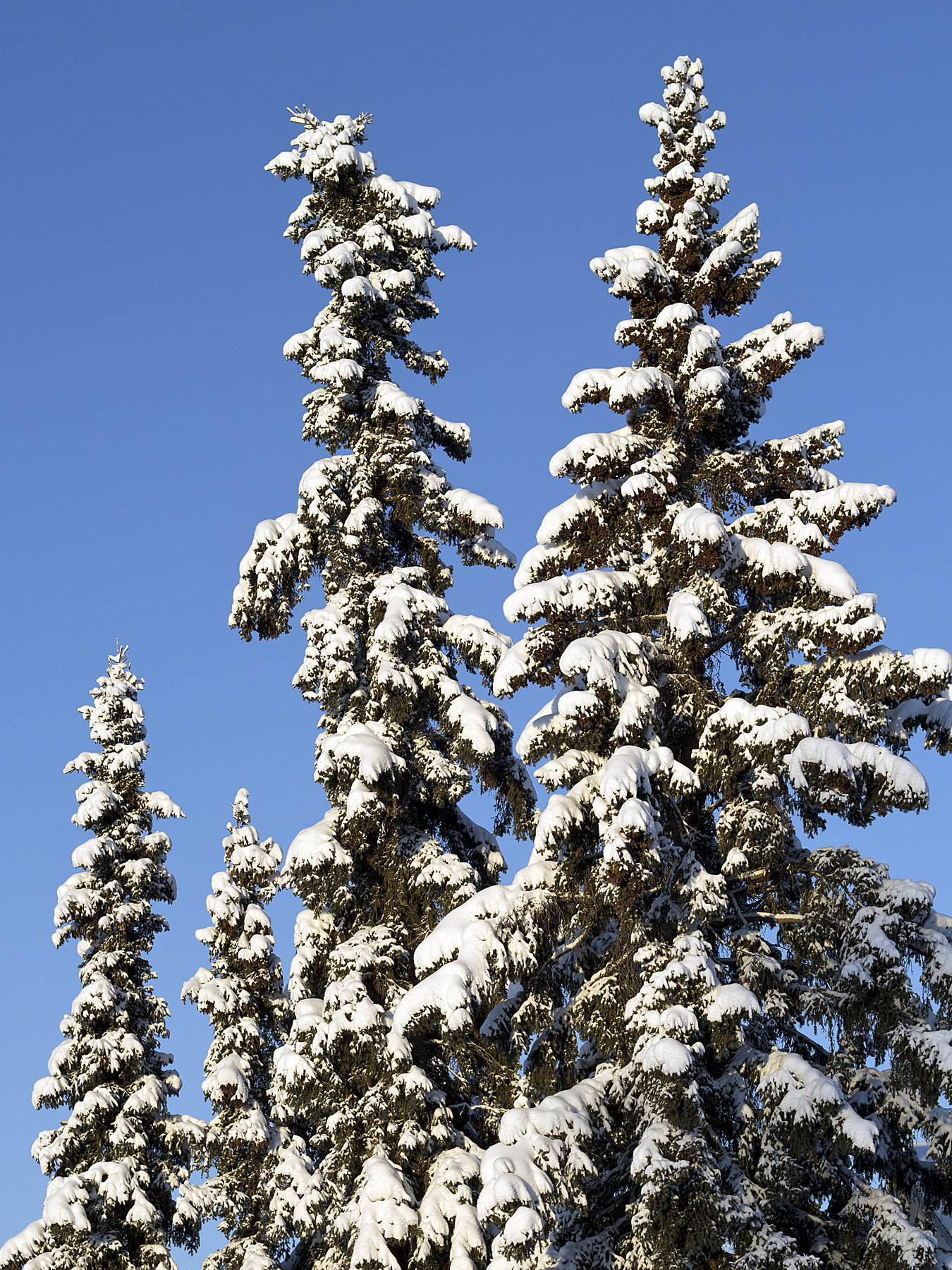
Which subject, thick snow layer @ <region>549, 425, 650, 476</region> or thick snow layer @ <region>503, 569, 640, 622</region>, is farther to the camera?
thick snow layer @ <region>549, 425, 650, 476</region>

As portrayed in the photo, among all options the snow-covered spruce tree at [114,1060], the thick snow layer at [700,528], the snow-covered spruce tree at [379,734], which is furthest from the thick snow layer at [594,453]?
the snow-covered spruce tree at [114,1060]

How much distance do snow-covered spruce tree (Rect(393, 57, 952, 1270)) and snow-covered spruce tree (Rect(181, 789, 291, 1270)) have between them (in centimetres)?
1323

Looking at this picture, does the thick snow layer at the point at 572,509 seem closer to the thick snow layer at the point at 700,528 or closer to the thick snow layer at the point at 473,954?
the thick snow layer at the point at 700,528

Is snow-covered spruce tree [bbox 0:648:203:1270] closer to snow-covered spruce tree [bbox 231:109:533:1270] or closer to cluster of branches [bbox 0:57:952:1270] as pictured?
cluster of branches [bbox 0:57:952:1270]

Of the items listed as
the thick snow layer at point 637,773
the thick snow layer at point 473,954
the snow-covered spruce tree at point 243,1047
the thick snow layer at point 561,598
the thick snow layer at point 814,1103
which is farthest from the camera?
the snow-covered spruce tree at point 243,1047

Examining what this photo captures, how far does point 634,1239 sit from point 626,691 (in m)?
5.69

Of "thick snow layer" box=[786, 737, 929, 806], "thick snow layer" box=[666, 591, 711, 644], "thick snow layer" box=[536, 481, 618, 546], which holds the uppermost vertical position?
"thick snow layer" box=[536, 481, 618, 546]

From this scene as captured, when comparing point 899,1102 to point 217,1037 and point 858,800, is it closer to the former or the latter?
point 858,800

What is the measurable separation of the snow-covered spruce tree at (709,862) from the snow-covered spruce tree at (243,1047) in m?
13.2

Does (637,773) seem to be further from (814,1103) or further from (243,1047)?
(243,1047)

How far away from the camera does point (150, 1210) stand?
24766mm

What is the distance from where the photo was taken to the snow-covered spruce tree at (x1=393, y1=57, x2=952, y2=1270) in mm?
13320

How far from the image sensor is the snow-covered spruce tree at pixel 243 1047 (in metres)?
27.2

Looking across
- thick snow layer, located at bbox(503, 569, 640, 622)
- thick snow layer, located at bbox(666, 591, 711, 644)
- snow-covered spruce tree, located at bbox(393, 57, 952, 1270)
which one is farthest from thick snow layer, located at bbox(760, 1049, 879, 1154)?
thick snow layer, located at bbox(503, 569, 640, 622)
